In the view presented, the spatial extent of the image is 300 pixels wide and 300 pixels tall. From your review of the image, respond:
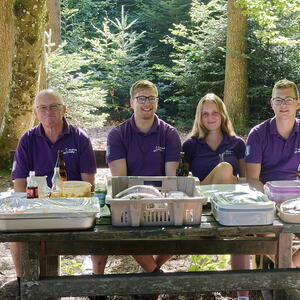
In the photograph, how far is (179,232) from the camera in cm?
219

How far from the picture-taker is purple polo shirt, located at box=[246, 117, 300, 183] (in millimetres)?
3641

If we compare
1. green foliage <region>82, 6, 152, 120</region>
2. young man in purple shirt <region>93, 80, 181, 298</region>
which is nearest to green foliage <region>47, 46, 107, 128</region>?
green foliage <region>82, 6, 152, 120</region>

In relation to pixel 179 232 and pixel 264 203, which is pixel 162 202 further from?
pixel 264 203

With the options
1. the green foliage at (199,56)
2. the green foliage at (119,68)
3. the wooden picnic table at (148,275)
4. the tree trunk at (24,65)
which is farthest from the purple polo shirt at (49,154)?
the green foliage at (119,68)

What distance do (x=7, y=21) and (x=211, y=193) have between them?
18.9ft

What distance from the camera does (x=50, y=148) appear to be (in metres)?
3.47

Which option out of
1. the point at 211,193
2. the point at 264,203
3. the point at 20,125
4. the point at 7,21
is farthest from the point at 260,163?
the point at 7,21

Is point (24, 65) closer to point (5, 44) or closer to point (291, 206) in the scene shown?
point (5, 44)

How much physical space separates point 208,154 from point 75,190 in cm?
139

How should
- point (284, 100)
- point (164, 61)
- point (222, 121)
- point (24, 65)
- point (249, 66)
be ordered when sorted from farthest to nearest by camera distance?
point (164, 61) → point (249, 66) → point (24, 65) → point (222, 121) → point (284, 100)

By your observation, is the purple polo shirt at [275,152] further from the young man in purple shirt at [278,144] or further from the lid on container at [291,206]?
the lid on container at [291,206]

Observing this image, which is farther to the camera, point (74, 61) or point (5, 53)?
point (74, 61)

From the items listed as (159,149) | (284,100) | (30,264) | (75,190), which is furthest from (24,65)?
(30,264)

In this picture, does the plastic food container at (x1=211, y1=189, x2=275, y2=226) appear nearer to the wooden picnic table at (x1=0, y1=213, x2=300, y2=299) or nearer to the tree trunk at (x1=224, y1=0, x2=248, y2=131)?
the wooden picnic table at (x1=0, y1=213, x2=300, y2=299)
